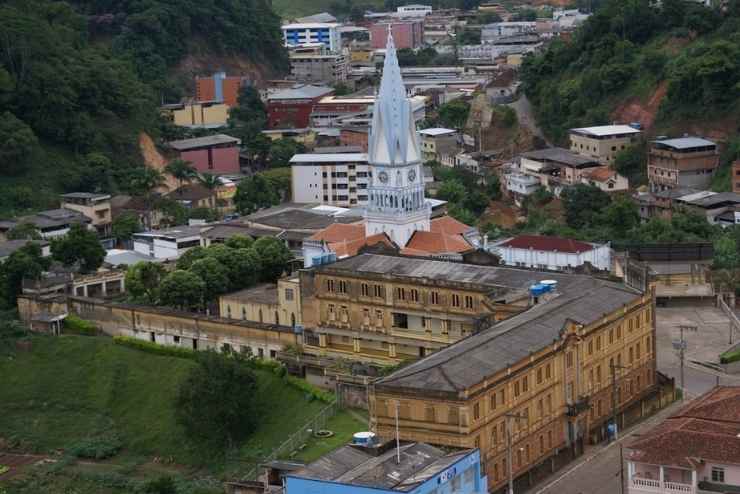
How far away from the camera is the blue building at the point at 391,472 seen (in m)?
48.8

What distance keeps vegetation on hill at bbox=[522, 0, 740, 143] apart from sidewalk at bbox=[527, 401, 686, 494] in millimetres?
55757

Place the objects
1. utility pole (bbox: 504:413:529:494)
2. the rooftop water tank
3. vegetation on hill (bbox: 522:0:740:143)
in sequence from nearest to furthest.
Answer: the rooftop water tank, utility pole (bbox: 504:413:529:494), vegetation on hill (bbox: 522:0:740:143)

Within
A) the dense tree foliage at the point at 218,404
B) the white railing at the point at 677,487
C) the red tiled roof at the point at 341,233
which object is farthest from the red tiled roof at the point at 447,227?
the white railing at the point at 677,487

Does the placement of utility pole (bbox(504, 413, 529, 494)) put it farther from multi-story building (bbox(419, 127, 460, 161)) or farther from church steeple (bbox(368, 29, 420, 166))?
multi-story building (bbox(419, 127, 460, 161))

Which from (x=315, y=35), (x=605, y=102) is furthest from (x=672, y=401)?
(x=315, y=35)

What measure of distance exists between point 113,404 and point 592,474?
81.0 ft

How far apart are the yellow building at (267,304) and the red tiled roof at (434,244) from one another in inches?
277

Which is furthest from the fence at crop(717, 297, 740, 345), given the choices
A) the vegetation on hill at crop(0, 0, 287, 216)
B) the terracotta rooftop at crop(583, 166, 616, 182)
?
the vegetation on hill at crop(0, 0, 287, 216)

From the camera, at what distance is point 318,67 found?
176m

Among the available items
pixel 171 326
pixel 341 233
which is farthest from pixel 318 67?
pixel 171 326

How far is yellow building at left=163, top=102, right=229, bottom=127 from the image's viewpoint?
145 m

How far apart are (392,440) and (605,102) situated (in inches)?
2993

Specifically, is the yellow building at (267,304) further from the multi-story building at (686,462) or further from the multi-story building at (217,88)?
the multi-story building at (217,88)

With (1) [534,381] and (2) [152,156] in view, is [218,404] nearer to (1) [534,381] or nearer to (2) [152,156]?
(1) [534,381]
